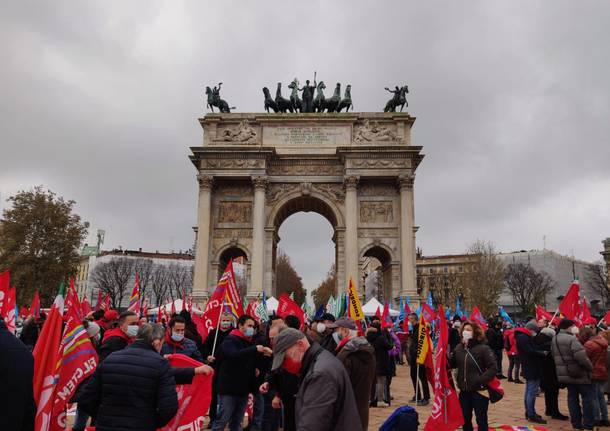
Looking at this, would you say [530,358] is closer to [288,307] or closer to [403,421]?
[288,307]

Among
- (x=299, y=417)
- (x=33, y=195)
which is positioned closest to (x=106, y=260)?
(x=33, y=195)

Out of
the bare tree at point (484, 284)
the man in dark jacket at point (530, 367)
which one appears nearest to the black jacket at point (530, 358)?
the man in dark jacket at point (530, 367)

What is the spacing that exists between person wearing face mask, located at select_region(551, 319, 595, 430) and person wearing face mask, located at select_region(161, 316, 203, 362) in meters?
6.14

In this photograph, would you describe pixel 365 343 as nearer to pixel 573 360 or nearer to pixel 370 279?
pixel 573 360

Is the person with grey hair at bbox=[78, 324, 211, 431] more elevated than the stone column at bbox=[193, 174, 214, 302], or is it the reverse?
the stone column at bbox=[193, 174, 214, 302]

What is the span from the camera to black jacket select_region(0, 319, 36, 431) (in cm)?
293

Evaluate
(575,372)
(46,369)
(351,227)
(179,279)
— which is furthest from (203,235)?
(179,279)

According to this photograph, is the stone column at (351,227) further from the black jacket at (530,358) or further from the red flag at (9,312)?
the red flag at (9,312)

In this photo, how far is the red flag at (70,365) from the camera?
528cm

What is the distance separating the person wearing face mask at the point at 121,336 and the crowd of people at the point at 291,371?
14 millimetres

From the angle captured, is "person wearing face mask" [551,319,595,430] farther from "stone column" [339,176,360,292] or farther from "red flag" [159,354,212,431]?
"stone column" [339,176,360,292]

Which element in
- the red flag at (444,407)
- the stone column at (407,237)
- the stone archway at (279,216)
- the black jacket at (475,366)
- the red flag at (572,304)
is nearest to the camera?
the black jacket at (475,366)

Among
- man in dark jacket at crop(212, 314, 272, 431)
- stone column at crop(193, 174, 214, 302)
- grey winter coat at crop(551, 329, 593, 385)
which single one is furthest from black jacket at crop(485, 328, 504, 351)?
stone column at crop(193, 174, 214, 302)

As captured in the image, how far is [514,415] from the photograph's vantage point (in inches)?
380
